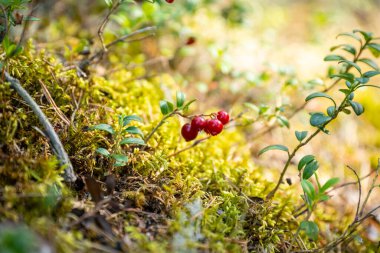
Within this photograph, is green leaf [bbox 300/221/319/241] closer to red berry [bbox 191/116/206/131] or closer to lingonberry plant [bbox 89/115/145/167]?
red berry [bbox 191/116/206/131]

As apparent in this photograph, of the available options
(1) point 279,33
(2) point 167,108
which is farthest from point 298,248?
(1) point 279,33

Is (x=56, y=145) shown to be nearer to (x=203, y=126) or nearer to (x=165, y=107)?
(x=165, y=107)

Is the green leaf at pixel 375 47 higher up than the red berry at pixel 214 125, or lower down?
higher up

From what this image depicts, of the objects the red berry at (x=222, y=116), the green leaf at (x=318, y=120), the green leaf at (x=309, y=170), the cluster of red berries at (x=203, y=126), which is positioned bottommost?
the green leaf at (x=309, y=170)

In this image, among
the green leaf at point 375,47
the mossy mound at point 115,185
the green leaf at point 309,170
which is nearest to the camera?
the mossy mound at point 115,185

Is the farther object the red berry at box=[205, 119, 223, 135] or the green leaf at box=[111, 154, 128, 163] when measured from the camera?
the red berry at box=[205, 119, 223, 135]

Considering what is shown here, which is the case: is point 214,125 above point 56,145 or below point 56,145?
above

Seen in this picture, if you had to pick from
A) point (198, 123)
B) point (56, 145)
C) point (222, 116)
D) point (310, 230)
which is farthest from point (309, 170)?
point (56, 145)

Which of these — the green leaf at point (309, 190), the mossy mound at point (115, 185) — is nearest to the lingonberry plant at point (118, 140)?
the mossy mound at point (115, 185)

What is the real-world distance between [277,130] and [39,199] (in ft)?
Result: 10.8

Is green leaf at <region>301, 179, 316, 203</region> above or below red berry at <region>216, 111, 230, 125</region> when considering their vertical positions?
below

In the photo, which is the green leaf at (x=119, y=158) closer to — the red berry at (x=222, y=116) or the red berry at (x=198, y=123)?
the red berry at (x=198, y=123)

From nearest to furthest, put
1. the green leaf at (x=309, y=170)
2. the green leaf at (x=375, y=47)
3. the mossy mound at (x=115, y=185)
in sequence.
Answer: the mossy mound at (x=115, y=185) < the green leaf at (x=309, y=170) < the green leaf at (x=375, y=47)

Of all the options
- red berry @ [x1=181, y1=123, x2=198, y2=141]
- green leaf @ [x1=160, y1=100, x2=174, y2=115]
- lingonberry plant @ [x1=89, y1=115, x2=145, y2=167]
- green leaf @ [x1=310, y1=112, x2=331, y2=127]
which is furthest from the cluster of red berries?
green leaf @ [x1=310, y1=112, x2=331, y2=127]
